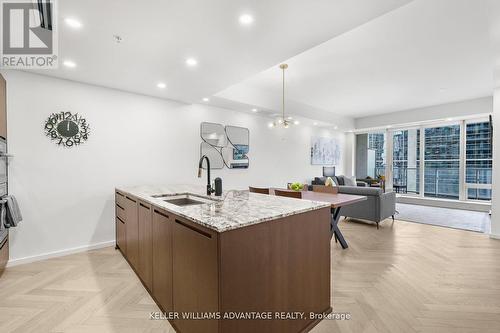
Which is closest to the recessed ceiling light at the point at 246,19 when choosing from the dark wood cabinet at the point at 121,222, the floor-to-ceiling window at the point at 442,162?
the dark wood cabinet at the point at 121,222

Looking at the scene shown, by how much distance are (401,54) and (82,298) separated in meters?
4.78

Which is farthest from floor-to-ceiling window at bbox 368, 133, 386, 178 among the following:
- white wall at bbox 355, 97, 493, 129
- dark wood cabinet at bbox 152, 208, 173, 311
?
dark wood cabinet at bbox 152, 208, 173, 311

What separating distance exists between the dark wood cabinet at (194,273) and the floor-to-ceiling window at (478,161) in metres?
7.91

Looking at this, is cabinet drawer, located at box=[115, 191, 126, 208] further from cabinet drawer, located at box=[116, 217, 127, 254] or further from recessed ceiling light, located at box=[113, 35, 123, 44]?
recessed ceiling light, located at box=[113, 35, 123, 44]

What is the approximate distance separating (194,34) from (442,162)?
772 cm

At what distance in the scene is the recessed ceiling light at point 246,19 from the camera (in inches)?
73.1

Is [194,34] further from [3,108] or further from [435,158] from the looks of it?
[435,158]

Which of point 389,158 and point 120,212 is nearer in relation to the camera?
point 120,212

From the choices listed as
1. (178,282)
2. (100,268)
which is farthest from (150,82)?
(178,282)

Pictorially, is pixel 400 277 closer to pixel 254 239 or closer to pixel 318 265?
pixel 318 265

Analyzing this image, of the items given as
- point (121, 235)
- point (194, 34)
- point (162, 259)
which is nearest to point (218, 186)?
point (162, 259)

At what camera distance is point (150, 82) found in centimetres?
325

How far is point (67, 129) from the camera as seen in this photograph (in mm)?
3150

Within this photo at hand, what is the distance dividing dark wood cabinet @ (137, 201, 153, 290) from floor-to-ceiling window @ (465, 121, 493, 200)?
7983mm
